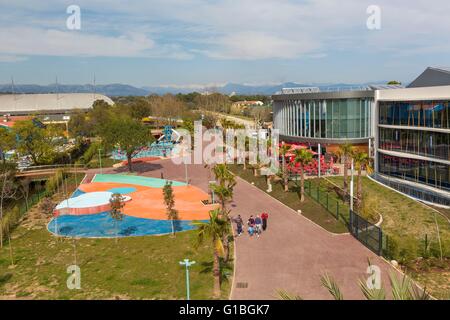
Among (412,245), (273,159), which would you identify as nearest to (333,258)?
(412,245)

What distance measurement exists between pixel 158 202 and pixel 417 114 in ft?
99.1

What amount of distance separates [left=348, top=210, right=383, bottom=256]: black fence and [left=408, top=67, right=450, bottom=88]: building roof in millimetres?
29250

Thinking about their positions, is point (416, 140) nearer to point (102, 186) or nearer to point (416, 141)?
point (416, 141)

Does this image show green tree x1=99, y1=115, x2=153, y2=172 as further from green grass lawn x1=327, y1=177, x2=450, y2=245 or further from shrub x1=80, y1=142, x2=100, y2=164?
green grass lawn x1=327, y1=177, x2=450, y2=245

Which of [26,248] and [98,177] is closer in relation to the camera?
[26,248]

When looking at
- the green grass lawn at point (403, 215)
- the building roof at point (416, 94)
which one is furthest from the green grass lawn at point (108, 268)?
the building roof at point (416, 94)

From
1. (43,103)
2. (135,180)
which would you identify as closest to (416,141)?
(135,180)

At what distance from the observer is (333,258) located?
26.0 meters

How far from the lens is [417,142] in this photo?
4509cm

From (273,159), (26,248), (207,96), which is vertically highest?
(207,96)
